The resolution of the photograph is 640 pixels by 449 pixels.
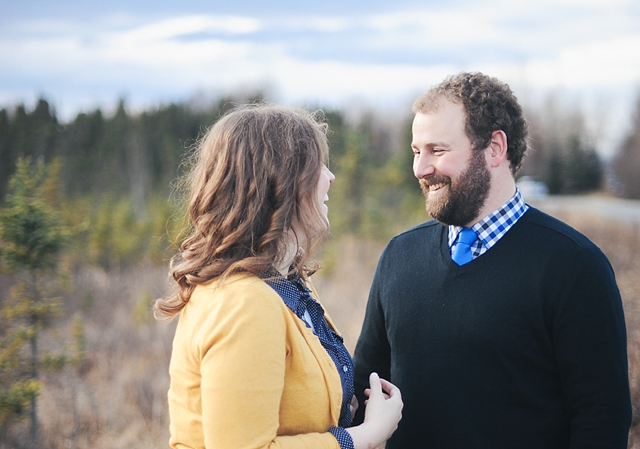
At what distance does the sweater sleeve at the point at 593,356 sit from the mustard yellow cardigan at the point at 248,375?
0.91 meters

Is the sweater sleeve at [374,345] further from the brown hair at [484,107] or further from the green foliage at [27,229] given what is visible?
the green foliage at [27,229]

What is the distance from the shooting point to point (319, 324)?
70.4 inches

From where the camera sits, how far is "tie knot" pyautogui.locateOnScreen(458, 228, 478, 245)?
7.09 feet

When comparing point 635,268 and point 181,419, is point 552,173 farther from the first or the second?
point 181,419

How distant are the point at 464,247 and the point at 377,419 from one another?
0.84 m

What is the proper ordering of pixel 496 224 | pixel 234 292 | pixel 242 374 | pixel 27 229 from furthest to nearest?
pixel 27 229 < pixel 496 224 < pixel 234 292 < pixel 242 374

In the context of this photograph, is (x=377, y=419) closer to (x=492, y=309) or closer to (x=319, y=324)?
(x=319, y=324)

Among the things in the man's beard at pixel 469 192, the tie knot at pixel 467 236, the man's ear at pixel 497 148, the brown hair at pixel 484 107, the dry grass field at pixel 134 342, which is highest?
the brown hair at pixel 484 107

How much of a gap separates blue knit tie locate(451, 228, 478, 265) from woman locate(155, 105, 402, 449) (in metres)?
0.70

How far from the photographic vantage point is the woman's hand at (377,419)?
5.33 ft

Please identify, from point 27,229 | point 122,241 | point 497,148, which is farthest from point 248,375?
point 122,241

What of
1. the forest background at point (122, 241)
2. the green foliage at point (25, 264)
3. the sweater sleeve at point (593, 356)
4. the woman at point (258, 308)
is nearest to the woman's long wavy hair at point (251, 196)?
the woman at point (258, 308)

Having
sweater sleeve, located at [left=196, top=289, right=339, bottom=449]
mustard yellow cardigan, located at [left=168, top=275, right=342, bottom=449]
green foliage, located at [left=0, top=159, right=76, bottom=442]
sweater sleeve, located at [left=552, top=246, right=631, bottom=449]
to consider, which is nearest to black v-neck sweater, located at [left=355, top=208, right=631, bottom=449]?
sweater sleeve, located at [left=552, top=246, right=631, bottom=449]

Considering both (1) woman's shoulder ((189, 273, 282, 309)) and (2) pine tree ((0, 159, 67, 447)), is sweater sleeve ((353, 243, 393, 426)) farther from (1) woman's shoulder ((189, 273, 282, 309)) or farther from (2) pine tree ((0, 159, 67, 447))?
(2) pine tree ((0, 159, 67, 447))
